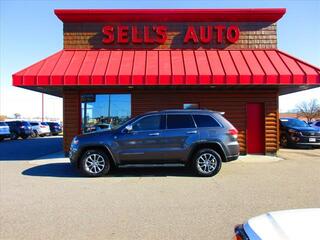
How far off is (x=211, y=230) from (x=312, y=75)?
9626 millimetres

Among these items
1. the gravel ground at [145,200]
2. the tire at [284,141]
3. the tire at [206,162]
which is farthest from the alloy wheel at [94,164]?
the tire at [284,141]

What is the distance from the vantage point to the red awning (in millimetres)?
13227

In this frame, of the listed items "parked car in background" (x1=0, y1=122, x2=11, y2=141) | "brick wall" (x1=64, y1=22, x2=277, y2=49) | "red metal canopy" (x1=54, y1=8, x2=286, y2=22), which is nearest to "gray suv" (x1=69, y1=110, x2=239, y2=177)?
"brick wall" (x1=64, y1=22, x2=277, y2=49)

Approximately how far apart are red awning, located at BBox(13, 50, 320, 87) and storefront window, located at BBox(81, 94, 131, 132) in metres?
1.60

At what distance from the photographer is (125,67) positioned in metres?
13.9

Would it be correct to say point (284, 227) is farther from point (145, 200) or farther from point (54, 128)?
point (54, 128)

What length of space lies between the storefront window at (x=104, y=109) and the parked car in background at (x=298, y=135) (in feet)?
31.2

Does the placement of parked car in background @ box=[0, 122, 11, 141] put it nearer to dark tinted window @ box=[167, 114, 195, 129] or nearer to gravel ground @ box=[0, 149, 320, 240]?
gravel ground @ box=[0, 149, 320, 240]

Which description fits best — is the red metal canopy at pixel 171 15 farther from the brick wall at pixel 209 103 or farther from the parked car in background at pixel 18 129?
the parked car in background at pixel 18 129

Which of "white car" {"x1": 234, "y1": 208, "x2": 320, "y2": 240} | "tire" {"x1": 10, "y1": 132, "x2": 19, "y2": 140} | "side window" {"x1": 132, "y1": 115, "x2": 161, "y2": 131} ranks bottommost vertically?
"tire" {"x1": 10, "y1": 132, "x2": 19, "y2": 140}

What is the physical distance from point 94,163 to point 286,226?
8.25m

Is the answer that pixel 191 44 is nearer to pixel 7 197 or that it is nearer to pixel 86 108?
pixel 86 108

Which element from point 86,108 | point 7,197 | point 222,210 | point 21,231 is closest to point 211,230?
point 222,210

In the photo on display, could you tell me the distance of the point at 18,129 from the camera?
31219mm
